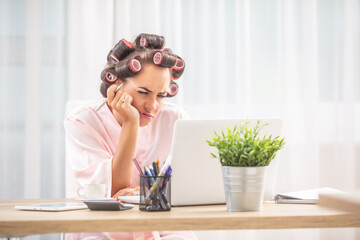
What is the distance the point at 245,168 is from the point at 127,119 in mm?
784

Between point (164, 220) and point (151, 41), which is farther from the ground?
point (151, 41)

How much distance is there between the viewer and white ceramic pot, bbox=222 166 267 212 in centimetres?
124

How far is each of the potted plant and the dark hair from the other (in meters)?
0.72

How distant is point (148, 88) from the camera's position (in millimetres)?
Result: 1956

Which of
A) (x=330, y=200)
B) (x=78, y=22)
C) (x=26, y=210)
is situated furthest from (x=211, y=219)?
(x=78, y=22)

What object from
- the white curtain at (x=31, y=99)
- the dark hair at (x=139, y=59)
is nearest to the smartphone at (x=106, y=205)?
the dark hair at (x=139, y=59)

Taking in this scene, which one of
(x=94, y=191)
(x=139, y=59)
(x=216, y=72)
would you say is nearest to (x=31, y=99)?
(x=216, y=72)

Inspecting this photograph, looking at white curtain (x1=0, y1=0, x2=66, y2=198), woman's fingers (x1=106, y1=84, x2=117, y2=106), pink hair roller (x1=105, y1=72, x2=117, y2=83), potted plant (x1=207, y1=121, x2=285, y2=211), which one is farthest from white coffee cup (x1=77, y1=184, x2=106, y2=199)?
white curtain (x1=0, y1=0, x2=66, y2=198)

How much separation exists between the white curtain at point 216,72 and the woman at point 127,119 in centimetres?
116

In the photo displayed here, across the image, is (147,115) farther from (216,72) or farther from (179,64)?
(216,72)

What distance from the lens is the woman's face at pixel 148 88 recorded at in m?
1.96

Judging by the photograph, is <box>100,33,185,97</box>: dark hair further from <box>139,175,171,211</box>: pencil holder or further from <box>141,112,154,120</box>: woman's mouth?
<box>139,175,171,211</box>: pencil holder

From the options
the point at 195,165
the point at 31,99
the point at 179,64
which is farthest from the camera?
the point at 31,99

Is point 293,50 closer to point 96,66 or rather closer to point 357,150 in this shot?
point 357,150
